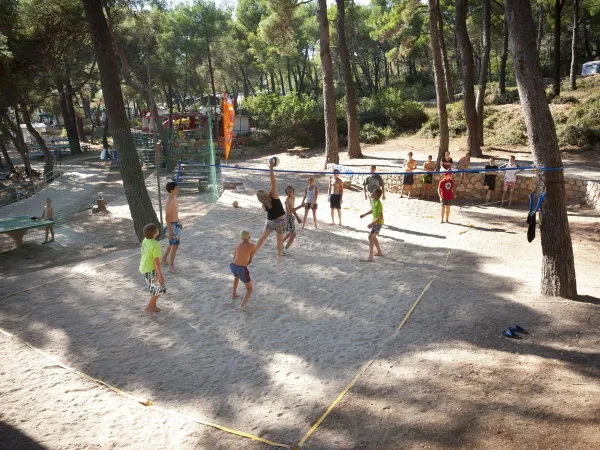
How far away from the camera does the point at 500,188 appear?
15.3m

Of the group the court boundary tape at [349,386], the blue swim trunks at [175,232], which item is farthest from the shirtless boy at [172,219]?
the court boundary tape at [349,386]

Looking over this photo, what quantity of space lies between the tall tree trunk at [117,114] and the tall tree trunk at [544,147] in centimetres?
884

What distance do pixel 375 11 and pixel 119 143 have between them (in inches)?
1521

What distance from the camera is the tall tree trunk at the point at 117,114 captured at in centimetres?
1188

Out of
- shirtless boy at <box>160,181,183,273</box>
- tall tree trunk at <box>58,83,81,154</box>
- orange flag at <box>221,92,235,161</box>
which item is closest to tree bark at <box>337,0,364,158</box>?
orange flag at <box>221,92,235,161</box>

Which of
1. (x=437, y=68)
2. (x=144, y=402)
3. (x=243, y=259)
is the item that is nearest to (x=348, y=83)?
(x=437, y=68)

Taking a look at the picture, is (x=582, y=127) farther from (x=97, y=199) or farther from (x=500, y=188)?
(x=97, y=199)

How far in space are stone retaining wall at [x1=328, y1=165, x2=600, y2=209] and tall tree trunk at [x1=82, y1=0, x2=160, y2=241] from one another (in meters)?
7.97

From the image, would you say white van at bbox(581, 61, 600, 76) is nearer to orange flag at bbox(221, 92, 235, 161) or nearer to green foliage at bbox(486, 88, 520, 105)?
green foliage at bbox(486, 88, 520, 105)

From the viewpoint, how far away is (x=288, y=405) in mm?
5281

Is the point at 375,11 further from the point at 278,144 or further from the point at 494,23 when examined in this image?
the point at 278,144

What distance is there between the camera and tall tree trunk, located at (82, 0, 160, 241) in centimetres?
1188

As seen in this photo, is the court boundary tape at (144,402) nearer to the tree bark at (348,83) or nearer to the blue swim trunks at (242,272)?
the blue swim trunks at (242,272)

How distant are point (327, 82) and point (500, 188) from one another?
317 inches
